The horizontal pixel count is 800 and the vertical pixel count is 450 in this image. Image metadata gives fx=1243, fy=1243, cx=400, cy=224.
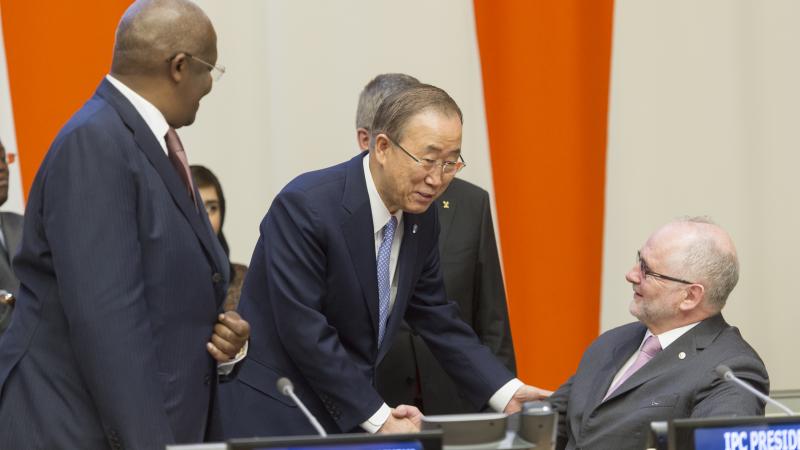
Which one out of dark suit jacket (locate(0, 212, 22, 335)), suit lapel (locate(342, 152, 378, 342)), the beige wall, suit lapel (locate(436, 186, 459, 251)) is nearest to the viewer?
suit lapel (locate(342, 152, 378, 342))

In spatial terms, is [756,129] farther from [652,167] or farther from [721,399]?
[721,399]

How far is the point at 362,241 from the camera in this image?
8.79 ft

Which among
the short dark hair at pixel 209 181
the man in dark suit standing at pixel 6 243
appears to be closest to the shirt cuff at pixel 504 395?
the man in dark suit standing at pixel 6 243

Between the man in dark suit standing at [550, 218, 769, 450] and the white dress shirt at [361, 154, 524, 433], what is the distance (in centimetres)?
18

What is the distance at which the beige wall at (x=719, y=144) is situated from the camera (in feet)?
14.9

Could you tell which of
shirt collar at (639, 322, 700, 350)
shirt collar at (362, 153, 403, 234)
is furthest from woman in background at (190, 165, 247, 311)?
shirt collar at (639, 322, 700, 350)

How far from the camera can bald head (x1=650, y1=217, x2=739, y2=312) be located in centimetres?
284

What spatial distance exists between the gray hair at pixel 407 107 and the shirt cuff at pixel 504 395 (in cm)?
64

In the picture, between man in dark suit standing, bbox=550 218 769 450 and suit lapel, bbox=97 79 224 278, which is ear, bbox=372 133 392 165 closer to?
suit lapel, bbox=97 79 224 278

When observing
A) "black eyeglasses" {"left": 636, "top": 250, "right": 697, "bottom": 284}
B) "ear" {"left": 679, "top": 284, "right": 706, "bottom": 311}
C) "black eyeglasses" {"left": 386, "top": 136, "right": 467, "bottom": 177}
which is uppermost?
"black eyeglasses" {"left": 386, "top": 136, "right": 467, "bottom": 177}

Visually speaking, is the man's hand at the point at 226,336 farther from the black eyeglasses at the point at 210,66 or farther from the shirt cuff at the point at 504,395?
the shirt cuff at the point at 504,395

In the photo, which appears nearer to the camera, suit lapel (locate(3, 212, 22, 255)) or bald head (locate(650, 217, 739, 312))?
bald head (locate(650, 217, 739, 312))

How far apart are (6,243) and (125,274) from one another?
1446 millimetres

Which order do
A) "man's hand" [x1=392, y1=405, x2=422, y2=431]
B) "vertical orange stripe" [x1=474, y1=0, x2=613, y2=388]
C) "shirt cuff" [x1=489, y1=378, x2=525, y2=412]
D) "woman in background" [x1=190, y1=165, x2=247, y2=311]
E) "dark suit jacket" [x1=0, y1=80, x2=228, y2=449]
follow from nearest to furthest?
1. "dark suit jacket" [x1=0, y1=80, x2=228, y2=449]
2. "man's hand" [x1=392, y1=405, x2=422, y2=431]
3. "shirt cuff" [x1=489, y1=378, x2=525, y2=412]
4. "woman in background" [x1=190, y1=165, x2=247, y2=311]
5. "vertical orange stripe" [x1=474, y1=0, x2=613, y2=388]
